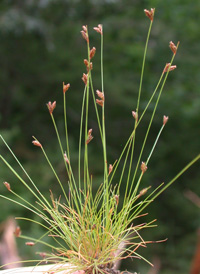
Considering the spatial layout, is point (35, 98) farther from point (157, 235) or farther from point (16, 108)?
point (157, 235)

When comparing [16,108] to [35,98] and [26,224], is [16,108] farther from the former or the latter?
[26,224]

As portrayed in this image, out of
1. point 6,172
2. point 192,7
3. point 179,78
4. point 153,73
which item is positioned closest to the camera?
point 6,172

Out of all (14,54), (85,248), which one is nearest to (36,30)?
(14,54)

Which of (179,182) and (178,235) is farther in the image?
(179,182)

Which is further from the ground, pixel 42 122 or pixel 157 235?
pixel 42 122

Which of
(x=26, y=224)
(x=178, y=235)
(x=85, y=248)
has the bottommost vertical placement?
(x=178, y=235)

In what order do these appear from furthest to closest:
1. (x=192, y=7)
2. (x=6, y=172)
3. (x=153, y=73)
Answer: (x=153, y=73) → (x=192, y=7) → (x=6, y=172)

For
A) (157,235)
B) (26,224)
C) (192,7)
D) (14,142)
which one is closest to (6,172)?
(26,224)
